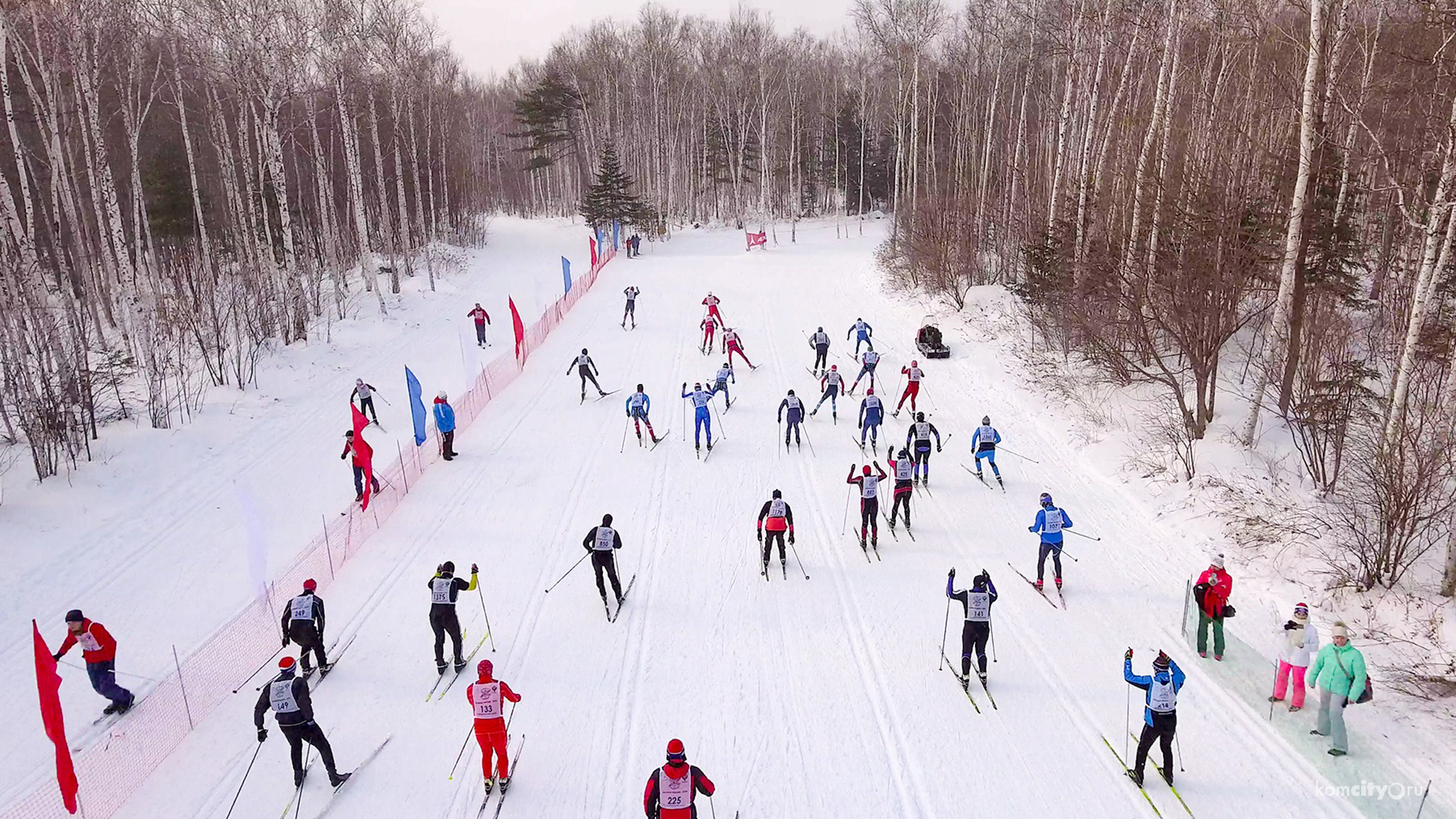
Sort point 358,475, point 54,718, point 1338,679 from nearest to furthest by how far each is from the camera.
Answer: point 54,718 < point 1338,679 < point 358,475

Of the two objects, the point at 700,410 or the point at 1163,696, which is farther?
the point at 700,410

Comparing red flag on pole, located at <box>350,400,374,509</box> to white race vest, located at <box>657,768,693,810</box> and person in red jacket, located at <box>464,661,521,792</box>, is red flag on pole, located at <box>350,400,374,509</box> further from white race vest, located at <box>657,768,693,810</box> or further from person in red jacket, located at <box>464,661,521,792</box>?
white race vest, located at <box>657,768,693,810</box>

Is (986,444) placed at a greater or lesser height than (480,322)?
lesser

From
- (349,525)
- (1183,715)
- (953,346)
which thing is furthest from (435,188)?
(1183,715)

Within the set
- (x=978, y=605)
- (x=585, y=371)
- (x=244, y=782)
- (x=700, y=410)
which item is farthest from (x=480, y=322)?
(x=978, y=605)

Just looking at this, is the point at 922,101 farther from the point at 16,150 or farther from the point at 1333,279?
the point at 16,150

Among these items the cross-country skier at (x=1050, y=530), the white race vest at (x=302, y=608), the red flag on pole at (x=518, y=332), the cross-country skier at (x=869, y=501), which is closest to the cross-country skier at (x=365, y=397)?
the red flag on pole at (x=518, y=332)

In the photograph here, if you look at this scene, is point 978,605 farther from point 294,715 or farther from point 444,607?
point 294,715
